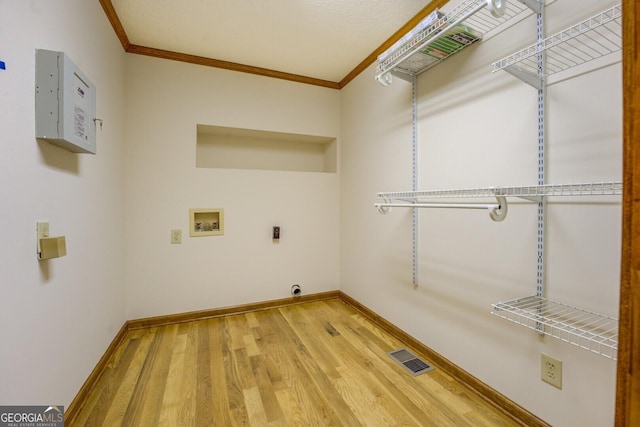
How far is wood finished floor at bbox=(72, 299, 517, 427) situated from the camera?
1.29 metres

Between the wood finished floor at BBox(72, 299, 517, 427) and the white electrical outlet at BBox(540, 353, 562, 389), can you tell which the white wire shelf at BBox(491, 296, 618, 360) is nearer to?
the white electrical outlet at BBox(540, 353, 562, 389)

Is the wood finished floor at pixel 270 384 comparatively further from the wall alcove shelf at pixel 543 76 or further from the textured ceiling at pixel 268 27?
the textured ceiling at pixel 268 27

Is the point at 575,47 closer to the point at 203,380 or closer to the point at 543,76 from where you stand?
the point at 543,76

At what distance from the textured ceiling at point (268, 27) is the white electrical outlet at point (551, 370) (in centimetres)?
201

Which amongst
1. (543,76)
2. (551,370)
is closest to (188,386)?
(551,370)

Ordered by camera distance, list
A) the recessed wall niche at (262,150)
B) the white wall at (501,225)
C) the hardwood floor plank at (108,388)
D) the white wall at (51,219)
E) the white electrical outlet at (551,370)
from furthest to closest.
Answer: the recessed wall niche at (262,150)
the hardwood floor plank at (108,388)
the white electrical outlet at (551,370)
the white wall at (501,225)
the white wall at (51,219)

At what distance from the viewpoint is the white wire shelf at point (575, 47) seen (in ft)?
3.08

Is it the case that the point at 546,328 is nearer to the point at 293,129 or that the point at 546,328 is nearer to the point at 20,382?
the point at 20,382

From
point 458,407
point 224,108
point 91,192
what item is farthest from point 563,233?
point 224,108

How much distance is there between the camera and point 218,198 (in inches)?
95.0

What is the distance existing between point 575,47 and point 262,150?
7.70 ft

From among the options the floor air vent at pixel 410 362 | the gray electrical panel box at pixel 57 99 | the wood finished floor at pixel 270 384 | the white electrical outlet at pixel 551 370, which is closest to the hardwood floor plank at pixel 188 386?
the wood finished floor at pixel 270 384

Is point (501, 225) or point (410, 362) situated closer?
point (501, 225)

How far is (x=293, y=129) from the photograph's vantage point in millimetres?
2666
